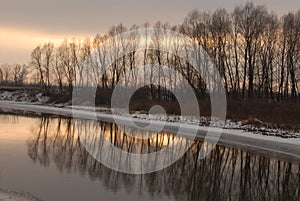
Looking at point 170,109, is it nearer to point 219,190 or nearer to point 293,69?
point 293,69

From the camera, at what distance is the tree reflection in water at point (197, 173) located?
1288 cm

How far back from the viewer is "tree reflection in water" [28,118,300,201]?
507 inches

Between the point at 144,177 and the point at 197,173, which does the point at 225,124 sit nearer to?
the point at 197,173

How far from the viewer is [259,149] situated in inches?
906

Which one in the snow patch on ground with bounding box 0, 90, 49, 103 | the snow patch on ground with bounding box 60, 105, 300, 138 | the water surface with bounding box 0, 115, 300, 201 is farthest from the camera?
the snow patch on ground with bounding box 0, 90, 49, 103

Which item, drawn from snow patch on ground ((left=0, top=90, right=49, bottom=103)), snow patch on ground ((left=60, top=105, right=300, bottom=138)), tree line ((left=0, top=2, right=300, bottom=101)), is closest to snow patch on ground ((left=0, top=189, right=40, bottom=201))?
snow patch on ground ((left=60, top=105, right=300, bottom=138))

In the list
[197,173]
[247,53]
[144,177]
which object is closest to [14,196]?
[144,177]

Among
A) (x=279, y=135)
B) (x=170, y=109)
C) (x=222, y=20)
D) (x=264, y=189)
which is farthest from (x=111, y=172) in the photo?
(x=222, y=20)

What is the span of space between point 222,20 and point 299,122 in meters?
33.8

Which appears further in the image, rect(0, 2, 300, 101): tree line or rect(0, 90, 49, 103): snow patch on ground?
rect(0, 90, 49, 103): snow patch on ground

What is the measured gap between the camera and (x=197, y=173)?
52.1 ft

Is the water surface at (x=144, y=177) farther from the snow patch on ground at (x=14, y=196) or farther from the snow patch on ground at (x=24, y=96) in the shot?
the snow patch on ground at (x=24, y=96)

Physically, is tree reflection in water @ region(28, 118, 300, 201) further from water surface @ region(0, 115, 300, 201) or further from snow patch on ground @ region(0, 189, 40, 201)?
snow patch on ground @ region(0, 189, 40, 201)

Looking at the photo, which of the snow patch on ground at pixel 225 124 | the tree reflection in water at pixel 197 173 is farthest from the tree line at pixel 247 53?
the tree reflection in water at pixel 197 173
